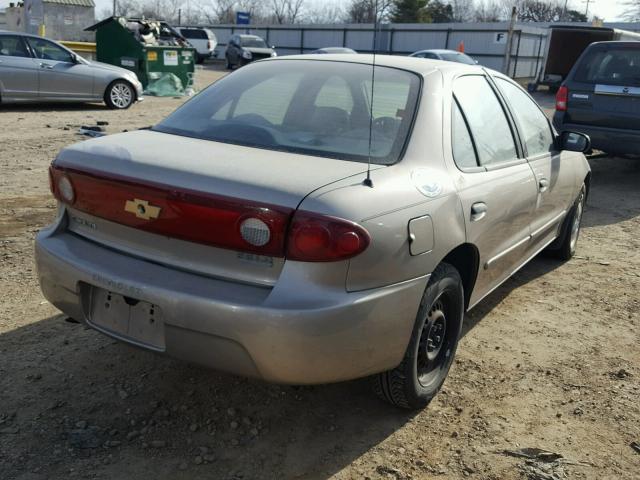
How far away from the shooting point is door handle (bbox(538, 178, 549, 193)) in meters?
4.17

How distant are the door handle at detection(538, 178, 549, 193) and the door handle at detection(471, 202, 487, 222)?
106 centimetres

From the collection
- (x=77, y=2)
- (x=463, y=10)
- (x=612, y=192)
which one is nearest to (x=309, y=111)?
(x=612, y=192)

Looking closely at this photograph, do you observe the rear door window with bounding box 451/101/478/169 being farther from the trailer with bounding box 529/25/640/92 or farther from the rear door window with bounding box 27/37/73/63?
the trailer with bounding box 529/25/640/92

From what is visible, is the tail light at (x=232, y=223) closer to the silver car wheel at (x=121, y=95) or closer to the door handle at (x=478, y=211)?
the door handle at (x=478, y=211)

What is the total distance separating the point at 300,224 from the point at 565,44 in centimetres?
2345

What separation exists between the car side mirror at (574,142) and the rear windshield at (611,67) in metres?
4.17

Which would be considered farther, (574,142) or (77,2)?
(77,2)

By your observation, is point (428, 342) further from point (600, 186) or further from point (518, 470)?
point (600, 186)

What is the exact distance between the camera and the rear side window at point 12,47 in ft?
40.0

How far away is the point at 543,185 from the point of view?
4.23 metres

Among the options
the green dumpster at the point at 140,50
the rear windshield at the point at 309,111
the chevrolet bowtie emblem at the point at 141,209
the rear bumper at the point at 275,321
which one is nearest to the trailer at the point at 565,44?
the green dumpster at the point at 140,50

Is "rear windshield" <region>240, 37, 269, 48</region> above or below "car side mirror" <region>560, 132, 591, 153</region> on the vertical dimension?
above

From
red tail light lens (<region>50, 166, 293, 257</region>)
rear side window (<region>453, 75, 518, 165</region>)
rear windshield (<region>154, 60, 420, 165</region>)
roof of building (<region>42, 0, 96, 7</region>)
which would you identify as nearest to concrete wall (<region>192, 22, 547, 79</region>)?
roof of building (<region>42, 0, 96, 7</region>)

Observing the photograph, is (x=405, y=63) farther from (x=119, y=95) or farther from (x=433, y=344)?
(x=119, y=95)
